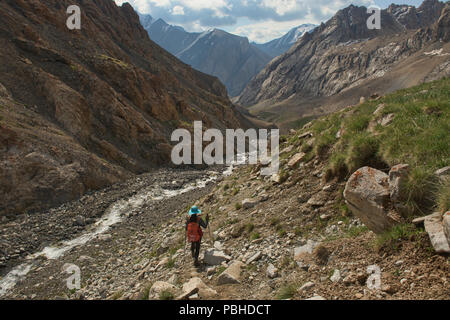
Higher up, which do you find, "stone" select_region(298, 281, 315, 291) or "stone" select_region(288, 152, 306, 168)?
"stone" select_region(288, 152, 306, 168)

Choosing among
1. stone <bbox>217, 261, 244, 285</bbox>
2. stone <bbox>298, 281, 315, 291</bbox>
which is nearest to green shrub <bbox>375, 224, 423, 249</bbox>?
stone <bbox>298, 281, 315, 291</bbox>

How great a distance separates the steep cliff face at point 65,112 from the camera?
20.4 metres

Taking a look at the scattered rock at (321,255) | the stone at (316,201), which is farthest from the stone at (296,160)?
the scattered rock at (321,255)

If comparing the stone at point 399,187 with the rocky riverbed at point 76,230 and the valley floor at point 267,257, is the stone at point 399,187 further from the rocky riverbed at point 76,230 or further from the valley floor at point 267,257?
the rocky riverbed at point 76,230

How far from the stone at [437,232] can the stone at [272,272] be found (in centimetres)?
316

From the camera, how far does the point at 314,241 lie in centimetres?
714

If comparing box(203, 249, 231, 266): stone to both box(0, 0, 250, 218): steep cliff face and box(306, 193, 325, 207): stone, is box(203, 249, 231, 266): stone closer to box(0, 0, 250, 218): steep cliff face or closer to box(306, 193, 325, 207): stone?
box(306, 193, 325, 207): stone

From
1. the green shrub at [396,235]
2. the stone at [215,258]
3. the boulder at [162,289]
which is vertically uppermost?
the green shrub at [396,235]

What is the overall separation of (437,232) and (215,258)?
17.8 ft

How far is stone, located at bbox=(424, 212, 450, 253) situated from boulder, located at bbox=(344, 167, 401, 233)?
644 millimetres

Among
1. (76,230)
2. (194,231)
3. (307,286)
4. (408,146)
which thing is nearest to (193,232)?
(194,231)

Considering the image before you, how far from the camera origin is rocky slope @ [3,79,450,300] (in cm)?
491

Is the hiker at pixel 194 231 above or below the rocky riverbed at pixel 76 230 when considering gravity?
above
